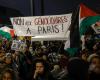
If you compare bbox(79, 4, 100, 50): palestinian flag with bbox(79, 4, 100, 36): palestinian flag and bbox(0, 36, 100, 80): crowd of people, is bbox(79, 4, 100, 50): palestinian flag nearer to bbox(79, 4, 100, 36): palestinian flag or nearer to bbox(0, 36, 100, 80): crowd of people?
bbox(79, 4, 100, 36): palestinian flag

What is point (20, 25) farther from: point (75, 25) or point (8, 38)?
point (8, 38)

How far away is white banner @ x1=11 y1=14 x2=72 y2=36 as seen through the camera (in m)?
10.6

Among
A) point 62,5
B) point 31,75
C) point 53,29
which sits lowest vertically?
point 31,75

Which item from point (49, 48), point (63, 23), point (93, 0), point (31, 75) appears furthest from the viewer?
point (93, 0)

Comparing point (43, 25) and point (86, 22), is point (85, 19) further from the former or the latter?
point (43, 25)

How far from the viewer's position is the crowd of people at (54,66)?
5191mm

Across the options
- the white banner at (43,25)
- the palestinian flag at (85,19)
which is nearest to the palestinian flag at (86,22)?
the palestinian flag at (85,19)

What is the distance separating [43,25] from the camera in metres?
10.9

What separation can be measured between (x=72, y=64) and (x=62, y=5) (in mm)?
13056

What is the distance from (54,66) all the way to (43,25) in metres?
2.19

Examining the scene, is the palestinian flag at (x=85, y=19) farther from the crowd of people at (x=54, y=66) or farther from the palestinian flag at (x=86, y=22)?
the crowd of people at (x=54, y=66)

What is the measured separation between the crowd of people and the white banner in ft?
2.01

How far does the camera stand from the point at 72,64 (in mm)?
5191

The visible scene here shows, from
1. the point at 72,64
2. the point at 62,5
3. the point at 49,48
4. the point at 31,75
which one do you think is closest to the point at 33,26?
the point at 49,48
